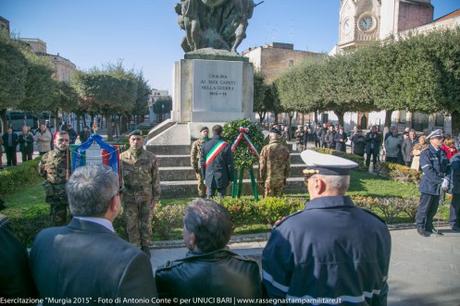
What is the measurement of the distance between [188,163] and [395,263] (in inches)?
254

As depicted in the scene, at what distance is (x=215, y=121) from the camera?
11.9 metres

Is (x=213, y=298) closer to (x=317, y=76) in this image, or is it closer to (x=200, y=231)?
(x=200, y=231)

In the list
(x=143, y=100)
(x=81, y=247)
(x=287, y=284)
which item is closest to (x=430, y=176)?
(x=287, y=284)

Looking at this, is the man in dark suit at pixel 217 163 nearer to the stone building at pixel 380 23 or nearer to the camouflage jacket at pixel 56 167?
A: the camouflage jacket at pixel 56 167

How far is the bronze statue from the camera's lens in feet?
40.3

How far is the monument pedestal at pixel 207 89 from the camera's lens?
1175 centimetres

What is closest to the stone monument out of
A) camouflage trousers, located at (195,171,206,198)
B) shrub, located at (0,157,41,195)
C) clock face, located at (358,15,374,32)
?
camouflage trousers, located at (195,171,206,198)

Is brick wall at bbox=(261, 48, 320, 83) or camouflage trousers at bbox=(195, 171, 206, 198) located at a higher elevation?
brick wall at bbox=(261, 48, 320, 83)

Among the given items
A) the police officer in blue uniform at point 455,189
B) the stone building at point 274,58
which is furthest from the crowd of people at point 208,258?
the stone building at point 274,58

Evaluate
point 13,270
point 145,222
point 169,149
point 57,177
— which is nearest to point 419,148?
point 169,149

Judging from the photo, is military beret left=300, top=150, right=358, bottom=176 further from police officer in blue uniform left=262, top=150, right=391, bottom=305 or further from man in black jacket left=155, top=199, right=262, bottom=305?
man in black jacket left=155, top=199, right=262, bottom=305

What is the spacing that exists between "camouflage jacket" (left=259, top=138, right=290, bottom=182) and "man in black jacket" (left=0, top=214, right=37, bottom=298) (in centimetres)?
672

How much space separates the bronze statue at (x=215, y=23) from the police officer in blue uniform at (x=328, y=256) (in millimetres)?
10827

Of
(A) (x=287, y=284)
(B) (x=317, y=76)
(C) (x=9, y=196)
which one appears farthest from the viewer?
(B) (x=317, y=76)
